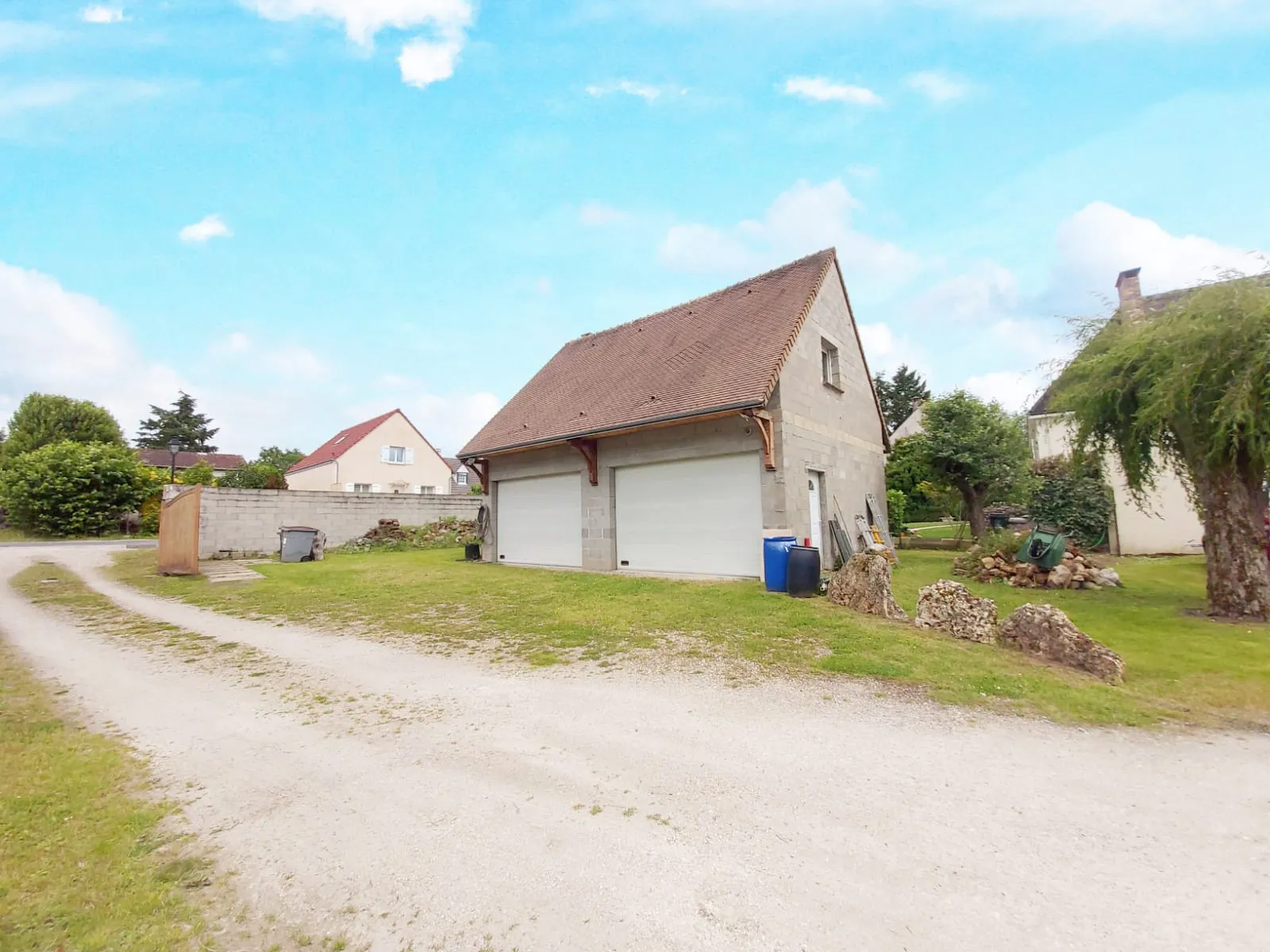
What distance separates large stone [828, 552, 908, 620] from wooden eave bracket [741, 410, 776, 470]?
2827 mm

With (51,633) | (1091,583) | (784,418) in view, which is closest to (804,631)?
(784,418)

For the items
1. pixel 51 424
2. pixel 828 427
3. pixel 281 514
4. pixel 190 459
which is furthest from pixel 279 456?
pixel 828 427

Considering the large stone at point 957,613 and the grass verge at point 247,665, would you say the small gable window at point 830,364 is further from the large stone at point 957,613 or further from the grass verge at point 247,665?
the grass verge at point 247,665

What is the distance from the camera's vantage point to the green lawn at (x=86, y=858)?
2.14m

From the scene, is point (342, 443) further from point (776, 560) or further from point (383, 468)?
point (776, 560)

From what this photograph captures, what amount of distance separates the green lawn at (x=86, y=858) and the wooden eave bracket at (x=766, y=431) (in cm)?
928

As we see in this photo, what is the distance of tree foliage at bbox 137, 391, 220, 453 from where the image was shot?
189ft

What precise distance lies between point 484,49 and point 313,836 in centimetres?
1110

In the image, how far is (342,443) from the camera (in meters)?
39.9

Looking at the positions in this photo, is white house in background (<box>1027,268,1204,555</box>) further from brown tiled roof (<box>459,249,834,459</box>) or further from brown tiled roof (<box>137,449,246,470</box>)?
brown tiled roof (<box>137,449,246,470</box>)

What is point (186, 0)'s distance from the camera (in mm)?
7539

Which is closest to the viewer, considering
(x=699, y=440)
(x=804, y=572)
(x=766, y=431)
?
(x=804, y=572)

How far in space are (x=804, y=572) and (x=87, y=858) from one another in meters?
8.38

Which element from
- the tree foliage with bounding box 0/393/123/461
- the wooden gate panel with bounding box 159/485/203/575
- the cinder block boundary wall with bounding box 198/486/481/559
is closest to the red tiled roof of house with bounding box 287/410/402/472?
the tree foliage with bounding box 0/393/123/461
